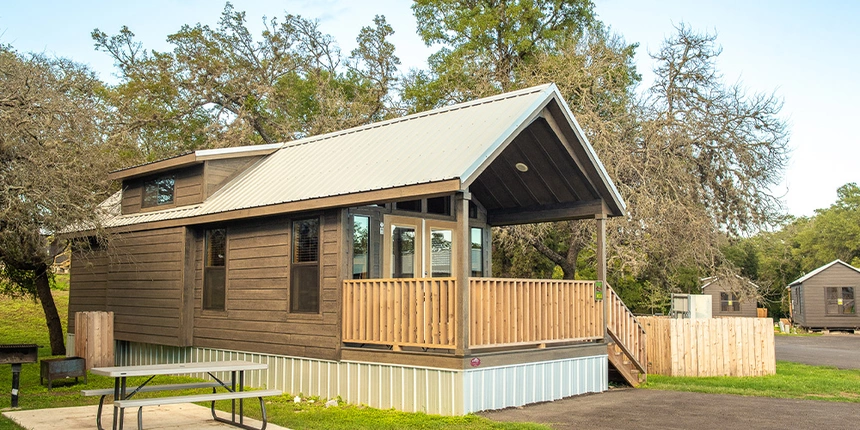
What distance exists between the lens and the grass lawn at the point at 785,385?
41.6 ft

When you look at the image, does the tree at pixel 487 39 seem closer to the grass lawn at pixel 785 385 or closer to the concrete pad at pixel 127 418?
A: the grass lawn at pixel 785 385

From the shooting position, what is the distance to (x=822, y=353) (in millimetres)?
23578

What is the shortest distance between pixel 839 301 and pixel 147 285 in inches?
1393

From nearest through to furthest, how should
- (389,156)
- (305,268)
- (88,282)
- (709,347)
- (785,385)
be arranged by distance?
(389,156), (305,268), (785,385), (709,347), (88,282)

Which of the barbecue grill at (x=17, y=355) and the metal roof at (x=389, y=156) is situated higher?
the metal roof at (x=389, y=156)

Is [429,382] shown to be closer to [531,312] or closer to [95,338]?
[531,312]

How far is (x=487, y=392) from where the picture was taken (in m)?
10.5

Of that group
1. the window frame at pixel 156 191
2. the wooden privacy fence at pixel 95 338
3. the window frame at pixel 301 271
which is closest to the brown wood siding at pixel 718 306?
the window frame at pixel 156 191

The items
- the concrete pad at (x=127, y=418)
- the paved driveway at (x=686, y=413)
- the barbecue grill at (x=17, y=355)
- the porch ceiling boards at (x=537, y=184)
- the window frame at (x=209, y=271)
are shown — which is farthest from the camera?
the window frame at (x=209, y=271)

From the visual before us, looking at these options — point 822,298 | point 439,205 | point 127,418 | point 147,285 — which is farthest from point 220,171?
point 822,298

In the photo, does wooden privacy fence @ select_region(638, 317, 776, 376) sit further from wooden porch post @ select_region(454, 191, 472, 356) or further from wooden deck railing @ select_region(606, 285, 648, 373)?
wooden porch post @ select_region(454, 191, 472, 356)

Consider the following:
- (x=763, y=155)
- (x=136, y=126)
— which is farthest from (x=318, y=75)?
(x=763, y=155)

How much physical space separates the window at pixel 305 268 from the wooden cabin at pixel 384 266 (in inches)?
1.2

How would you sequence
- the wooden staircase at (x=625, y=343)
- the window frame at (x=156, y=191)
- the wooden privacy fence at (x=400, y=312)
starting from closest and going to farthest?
the wooden privacy fence at (x=400, y=312), the wooden staircase at (x=625, y=343), the window frame at (x=156, y=191)
